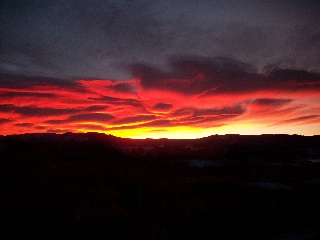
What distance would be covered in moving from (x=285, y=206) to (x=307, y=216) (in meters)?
1.07

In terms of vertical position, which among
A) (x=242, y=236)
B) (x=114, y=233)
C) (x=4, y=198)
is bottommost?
(x=242, y=236)

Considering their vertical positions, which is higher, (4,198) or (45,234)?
(4,198)

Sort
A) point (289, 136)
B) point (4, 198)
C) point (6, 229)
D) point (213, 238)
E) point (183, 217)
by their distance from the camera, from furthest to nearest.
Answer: point (289, 136), point (4, 198), point (183, 217), point (213, 238), point (6, 229)

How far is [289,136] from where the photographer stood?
82.3m

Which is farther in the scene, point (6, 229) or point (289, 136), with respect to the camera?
point (289, 136)

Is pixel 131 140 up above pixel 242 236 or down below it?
above

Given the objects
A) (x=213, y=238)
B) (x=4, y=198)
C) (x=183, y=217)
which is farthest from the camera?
(x=4, y=198)

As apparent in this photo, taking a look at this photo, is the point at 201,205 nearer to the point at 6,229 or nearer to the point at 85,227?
the point at 85,227

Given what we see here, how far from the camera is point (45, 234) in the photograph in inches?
235

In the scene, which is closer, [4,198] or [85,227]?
[85,227]

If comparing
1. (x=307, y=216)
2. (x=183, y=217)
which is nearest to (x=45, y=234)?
(x=183, y=217)

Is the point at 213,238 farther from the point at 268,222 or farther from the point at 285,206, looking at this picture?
the point at 285,206

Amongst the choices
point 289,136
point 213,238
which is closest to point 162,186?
point 213,238

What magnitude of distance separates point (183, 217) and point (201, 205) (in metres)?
1.13
